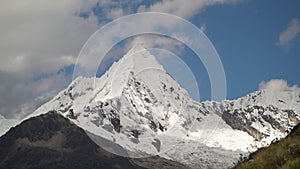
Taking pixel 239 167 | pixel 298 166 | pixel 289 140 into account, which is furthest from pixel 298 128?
pixel 298 166

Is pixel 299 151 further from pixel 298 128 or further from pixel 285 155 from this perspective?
pixel 298 128

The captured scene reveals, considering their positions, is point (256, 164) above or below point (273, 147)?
below

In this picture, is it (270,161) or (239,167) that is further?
(239,167)

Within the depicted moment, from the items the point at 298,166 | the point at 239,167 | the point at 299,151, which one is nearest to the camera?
the point at 298,166

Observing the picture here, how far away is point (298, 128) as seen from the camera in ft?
95.8

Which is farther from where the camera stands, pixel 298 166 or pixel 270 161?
pixel 270 161

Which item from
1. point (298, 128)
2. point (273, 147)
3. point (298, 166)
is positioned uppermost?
point (298, 128)

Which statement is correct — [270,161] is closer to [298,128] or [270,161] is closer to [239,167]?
[239,167]

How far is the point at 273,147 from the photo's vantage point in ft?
78.8

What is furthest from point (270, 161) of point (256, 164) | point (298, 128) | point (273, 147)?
point (298, 128)

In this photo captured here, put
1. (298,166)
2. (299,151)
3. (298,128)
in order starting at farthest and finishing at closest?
1. (298,128)
2. (299,151)
3. (298,166)

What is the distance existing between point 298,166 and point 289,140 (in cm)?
570

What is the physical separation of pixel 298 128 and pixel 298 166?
1123cm

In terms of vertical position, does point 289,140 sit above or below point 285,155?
above
